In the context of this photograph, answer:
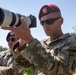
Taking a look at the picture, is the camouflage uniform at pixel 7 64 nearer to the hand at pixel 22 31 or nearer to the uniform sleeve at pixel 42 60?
the uniform sleeve at pixel 42 60

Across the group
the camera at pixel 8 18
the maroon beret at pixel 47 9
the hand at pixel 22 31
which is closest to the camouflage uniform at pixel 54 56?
the hand at pixel 22 31

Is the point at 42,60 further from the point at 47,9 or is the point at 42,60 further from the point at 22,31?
the point at 47,9

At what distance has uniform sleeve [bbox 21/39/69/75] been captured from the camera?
283cm

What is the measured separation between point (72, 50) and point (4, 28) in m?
0.98

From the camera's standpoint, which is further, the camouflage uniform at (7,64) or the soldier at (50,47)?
the camouflage uniform at (7,64)

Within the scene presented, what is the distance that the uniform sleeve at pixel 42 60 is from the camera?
283cm

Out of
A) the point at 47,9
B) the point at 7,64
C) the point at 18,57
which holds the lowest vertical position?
the point at 7,64

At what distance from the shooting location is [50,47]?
352 cm

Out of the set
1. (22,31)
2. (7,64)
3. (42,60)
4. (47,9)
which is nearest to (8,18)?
(22,31)

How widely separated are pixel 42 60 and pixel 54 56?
24 centimetres

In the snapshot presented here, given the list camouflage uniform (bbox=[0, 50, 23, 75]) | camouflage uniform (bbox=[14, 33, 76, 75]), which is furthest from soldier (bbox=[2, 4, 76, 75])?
camouflage uniform (bbox=[0, 50, 23, 75])

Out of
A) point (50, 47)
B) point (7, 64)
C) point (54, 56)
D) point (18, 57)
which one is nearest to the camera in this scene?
point (54, 56)

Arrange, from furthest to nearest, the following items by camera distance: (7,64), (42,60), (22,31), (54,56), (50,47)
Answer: (7,64) < (50,47) < (54,56) < (42,60) < (22,31)

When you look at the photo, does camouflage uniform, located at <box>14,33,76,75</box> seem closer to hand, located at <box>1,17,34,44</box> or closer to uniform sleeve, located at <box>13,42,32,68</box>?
uniform sleeve, located at <box>13,42,32,68</box>
